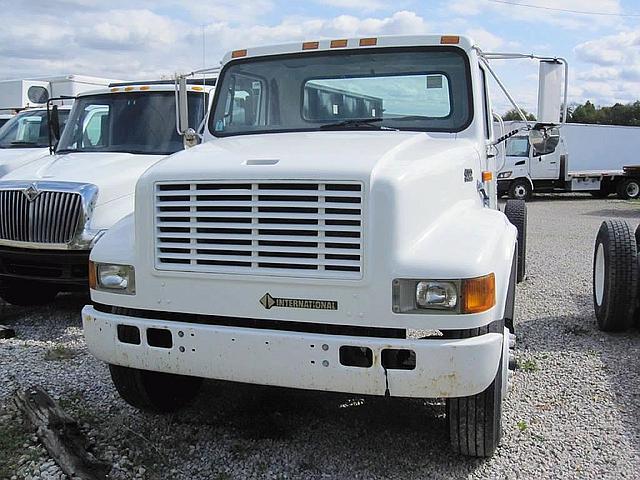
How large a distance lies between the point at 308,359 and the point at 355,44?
246 cm

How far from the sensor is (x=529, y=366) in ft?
17.4

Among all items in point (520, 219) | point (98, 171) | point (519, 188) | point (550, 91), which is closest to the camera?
point (550, 91)

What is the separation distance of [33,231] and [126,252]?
3.06 meters

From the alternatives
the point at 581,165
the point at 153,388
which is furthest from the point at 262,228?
the point at 581,165

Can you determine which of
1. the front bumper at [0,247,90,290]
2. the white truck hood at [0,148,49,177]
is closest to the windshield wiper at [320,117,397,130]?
the front bumper at [0,247,90,290]

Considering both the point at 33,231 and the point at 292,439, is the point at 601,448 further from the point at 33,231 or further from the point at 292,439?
the point at 33,231

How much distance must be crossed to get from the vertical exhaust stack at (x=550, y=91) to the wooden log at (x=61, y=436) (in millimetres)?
3502

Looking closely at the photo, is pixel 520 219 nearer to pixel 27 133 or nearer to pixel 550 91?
pixel 550 91

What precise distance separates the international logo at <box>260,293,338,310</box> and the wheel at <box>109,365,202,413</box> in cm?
106

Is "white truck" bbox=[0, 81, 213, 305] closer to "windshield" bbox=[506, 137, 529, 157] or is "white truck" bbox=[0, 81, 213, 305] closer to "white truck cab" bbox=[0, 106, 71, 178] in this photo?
"white truck cab" bbox=[0, 106, 71, 178]

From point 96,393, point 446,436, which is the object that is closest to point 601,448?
point 446,436

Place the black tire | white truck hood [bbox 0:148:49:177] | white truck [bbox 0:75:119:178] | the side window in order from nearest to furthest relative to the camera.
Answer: the black tire
the side window
white truck hood [bbox 0:148:49:177]
white truck [bbox 0:75:119:178]

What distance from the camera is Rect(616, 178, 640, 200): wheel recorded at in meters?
23.7

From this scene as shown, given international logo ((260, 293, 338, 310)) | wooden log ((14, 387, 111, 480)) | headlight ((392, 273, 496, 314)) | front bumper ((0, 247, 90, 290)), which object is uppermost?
headlight ((392, 273, 496, 314))
